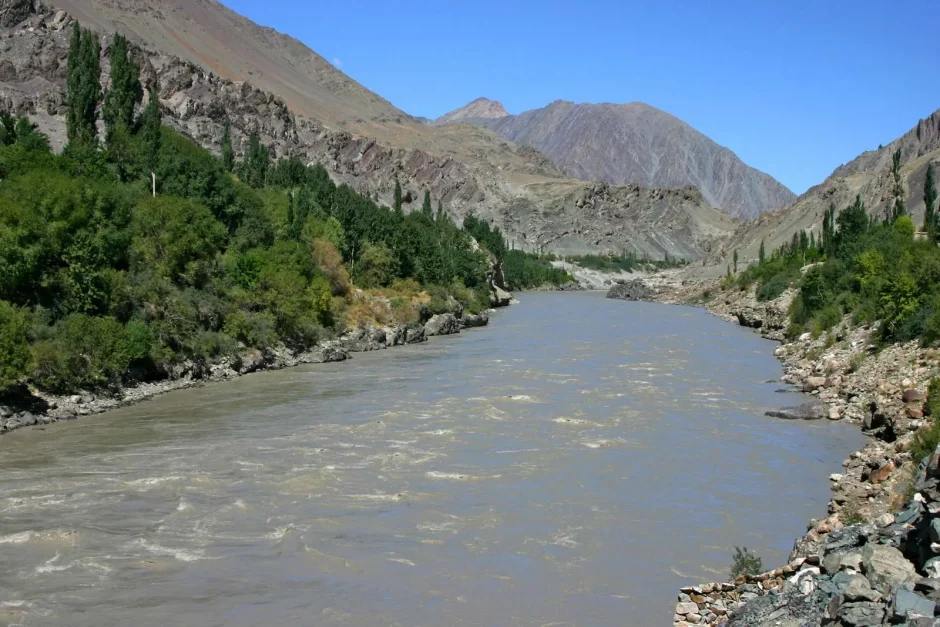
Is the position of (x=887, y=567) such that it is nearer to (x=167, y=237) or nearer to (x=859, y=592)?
(x=859, y=592)

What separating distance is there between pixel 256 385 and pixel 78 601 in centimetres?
2008

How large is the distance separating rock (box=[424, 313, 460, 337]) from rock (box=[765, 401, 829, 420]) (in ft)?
99.0

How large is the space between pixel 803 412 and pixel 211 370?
859 inches

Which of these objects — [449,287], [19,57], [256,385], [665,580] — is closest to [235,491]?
[665,580]

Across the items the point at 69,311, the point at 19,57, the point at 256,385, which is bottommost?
the point at 256,385

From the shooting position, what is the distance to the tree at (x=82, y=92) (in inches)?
2099

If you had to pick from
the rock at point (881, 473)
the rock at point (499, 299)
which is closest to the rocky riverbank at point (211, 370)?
the rock at point (881, 473)

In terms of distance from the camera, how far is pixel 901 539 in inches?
373

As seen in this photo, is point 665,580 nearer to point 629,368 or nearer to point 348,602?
point 348,602

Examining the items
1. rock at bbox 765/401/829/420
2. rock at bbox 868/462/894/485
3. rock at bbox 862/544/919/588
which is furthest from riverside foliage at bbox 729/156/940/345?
rock at bbox 862/544/919/588

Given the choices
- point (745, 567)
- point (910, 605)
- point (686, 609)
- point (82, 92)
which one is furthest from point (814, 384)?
point (82, 92)

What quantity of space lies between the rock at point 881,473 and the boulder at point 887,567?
6587 millimetres

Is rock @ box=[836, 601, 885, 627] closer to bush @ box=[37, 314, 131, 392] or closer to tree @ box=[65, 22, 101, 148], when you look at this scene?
bush @ box=[37, 314, 131, 392]

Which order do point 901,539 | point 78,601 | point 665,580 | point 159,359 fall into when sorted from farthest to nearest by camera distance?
point 159,359 < point 665,580 < point 78,601 < point 901,539
